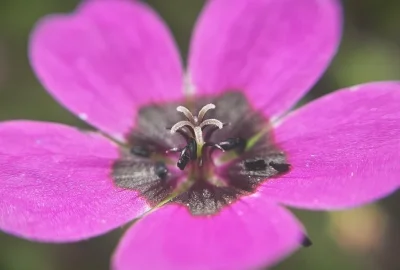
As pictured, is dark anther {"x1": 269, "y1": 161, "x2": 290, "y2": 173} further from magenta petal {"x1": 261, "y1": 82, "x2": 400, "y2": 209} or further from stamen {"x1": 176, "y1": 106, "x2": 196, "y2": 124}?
stamen {"x1": 176, "y1": 106, "x2": 196, "y2": 124}

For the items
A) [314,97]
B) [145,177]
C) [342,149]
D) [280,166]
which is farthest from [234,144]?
[314,97]

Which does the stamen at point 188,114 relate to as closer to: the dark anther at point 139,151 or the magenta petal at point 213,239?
the dark anther at point 139,151

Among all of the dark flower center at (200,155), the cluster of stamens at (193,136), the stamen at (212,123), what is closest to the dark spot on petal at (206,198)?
the dark flower center at (200,155)

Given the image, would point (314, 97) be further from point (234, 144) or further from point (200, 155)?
point (200, 155)

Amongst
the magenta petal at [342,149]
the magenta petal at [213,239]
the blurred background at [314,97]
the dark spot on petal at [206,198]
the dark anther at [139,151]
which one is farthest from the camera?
the blurred background at [314,97]

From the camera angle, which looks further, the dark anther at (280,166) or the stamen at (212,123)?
the stamen at (212,123)

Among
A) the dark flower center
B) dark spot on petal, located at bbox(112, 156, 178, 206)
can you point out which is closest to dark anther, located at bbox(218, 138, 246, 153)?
the dark flower center
